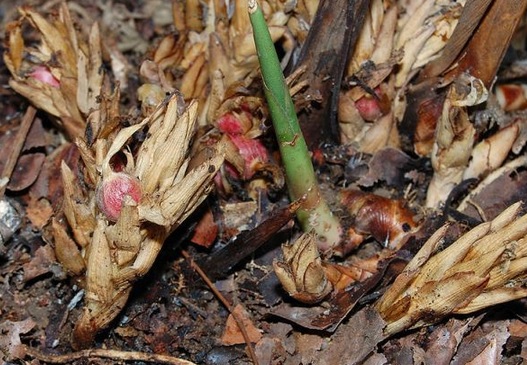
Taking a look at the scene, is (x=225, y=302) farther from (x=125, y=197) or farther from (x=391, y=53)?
(x=391, y=53)

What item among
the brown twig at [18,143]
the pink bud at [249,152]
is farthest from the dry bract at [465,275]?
the brown twig at [18,143]

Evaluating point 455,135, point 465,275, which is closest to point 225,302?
point 465,275

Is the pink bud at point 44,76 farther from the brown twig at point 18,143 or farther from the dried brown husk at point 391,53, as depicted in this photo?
the dried brown husk at point 391,53

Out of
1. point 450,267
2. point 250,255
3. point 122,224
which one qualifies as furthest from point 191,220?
point 450,267

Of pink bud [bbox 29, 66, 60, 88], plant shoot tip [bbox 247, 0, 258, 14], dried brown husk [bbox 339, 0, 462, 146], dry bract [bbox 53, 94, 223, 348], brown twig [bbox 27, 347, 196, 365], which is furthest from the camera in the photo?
pink bud [bbox 29, 66, 60, 88]

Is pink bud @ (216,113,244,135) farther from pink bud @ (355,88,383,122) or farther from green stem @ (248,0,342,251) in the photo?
pink bud @ (355,88,383,122)

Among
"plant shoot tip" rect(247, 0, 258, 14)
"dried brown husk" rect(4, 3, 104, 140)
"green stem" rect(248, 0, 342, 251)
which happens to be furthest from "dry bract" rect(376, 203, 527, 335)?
"dried brown husk" rect(4, 3, 104, 140)

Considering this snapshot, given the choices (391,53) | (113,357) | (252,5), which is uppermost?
(252,5)
